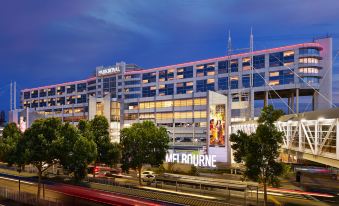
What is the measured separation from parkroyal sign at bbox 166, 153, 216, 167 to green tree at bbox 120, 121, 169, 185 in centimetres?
2305

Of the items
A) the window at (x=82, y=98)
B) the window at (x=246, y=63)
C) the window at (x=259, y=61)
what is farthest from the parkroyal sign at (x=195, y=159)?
the window at (x=82, y=98)

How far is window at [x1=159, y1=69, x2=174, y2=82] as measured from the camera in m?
Answer: 140

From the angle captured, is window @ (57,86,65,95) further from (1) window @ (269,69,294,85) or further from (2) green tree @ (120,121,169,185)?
(2) green tree @ (120,121,169,185)

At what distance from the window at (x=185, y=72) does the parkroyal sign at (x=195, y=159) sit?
60386mm

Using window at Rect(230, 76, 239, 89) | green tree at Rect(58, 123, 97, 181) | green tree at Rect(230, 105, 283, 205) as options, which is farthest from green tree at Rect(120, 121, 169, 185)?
window at Rect(230, 76, 239, 89)

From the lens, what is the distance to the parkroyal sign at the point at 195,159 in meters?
75.8

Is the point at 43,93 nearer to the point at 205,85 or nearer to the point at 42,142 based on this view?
the point at 205,85

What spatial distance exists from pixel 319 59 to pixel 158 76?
6515 centimetres

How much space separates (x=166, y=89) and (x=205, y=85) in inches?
750

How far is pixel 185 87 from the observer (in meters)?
136

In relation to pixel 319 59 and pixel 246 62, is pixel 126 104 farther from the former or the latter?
pixel 319 59

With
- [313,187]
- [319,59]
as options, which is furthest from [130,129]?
[319,59]

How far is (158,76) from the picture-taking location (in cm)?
14375

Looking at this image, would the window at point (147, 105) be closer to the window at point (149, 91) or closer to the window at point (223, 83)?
the window at point (149, 91)
